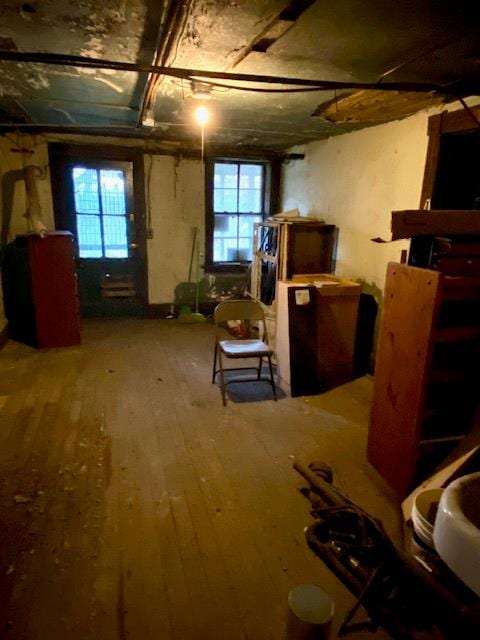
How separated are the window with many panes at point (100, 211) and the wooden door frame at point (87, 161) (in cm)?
13

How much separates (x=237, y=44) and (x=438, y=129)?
5.46 feet

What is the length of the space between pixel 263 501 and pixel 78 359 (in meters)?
2.62

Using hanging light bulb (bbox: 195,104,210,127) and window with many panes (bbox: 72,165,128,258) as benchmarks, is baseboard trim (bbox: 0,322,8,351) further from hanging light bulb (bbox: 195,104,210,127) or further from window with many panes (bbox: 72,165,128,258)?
hanging light bulb (bbox: 195,104,210,127)

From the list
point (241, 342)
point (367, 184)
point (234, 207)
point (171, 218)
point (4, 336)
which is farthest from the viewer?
point (234, 207)

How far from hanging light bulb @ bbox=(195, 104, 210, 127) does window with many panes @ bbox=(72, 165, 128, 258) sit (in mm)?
1678

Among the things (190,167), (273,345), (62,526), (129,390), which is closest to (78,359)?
(129,390)

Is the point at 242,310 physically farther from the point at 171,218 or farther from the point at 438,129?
the point at 171,218

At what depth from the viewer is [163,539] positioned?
1.91 meters

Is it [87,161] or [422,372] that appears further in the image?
[87,161]

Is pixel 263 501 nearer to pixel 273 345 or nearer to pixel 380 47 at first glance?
pixel 273 345

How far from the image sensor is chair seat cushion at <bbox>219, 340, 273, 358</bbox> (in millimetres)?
3211

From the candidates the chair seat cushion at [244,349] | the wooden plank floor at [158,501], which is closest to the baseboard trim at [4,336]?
the wooden plank floor at [158,501]

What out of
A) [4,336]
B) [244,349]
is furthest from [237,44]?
Answer: [4,336]

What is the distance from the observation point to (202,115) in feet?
11.6
